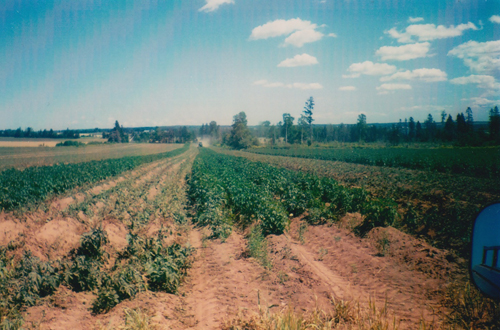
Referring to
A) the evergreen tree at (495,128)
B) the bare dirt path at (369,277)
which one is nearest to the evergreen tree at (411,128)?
the evergreen tree at (495,128)

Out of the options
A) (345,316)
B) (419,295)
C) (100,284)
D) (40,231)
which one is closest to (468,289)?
(419,295)

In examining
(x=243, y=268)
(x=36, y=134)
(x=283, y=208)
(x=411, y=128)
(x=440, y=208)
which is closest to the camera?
(x=243, y=268)

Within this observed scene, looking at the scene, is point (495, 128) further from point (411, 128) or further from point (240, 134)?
point (240, 134)

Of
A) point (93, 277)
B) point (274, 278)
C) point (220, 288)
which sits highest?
point (93, 277)

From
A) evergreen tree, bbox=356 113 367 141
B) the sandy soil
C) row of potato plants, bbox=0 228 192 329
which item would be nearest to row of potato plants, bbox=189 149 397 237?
the sandy soil

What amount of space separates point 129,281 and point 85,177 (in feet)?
55.7

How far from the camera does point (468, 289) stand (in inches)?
158

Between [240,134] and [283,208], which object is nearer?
[283,208]

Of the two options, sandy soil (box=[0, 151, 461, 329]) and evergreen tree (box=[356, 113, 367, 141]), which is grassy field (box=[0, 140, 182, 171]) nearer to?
sandy soil (box=[0, 151, 461, 329])

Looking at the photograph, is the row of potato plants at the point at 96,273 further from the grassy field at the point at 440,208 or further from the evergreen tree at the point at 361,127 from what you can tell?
the evergreen tree at the point at 361,127

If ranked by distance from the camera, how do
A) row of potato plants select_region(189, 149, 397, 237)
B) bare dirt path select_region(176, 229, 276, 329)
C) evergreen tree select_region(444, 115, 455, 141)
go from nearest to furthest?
bare dirt path select_region(176, 229, 276, 329)
row of potato plants select_region(189, 149, 397, 237)
evergreen tree select_region(444, 115, 455, 141)

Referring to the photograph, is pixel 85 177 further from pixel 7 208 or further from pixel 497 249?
pixel 497 249

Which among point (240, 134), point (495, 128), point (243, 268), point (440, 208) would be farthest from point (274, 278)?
point (240, 134)

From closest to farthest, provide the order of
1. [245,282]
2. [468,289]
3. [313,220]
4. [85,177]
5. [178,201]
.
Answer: [468,289] < [245,282] < [313,220] < [178,201] < [85,177]
